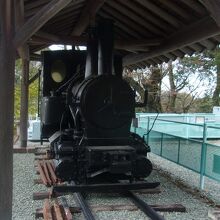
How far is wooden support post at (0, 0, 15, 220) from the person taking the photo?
3664 mm

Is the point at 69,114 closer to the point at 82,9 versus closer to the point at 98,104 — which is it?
the point at 98,104

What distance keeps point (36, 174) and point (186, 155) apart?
2.94m

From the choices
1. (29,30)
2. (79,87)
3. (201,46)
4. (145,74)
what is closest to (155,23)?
(201,46)

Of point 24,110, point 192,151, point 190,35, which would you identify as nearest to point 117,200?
point 192,151

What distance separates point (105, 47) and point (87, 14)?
183 centimetres

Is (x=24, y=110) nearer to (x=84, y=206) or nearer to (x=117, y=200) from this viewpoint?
(x=117, y=200)

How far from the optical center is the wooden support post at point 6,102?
12.0ft

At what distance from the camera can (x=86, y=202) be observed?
5840mm

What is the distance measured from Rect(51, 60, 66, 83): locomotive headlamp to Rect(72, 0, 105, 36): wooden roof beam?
104 cm

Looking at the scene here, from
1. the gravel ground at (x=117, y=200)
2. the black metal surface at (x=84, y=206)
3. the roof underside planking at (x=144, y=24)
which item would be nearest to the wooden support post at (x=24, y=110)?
the roof underside planking at (x=144, y=24)

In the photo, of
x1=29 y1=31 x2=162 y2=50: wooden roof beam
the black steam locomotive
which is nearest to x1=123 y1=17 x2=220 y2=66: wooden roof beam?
x1=29 y1=31 x2=162 y2=50: wooden roof beam

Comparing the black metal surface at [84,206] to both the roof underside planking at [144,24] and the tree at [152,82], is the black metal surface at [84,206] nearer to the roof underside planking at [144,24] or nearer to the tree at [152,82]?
the roof underside planking at [144,24]

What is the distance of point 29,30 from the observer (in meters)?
3.70

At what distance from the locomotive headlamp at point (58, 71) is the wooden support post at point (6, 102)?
4485 mm
